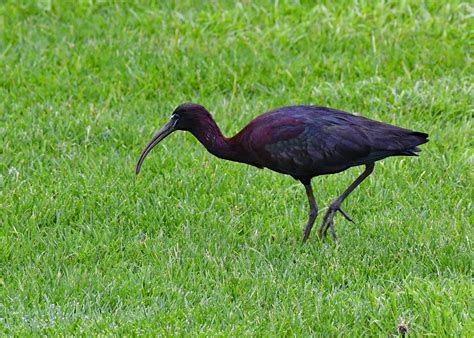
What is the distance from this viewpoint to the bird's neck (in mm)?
6492

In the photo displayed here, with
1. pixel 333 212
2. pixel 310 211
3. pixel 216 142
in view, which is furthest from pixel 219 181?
pixel 333 212

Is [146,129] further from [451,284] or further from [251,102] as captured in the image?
[451,284]

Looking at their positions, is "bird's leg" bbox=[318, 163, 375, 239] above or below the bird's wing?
below

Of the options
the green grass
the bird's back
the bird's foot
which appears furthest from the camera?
the bird's foot

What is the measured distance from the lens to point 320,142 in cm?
628

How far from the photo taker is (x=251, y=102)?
860cm

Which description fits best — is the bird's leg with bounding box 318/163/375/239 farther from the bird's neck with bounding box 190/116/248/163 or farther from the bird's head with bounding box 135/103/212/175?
the bird's head with bounding box 135/103/212/175

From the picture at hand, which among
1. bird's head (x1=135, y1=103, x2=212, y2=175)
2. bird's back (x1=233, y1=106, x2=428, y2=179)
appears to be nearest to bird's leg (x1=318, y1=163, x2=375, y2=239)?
bird's back (x1=233, y1=106, x2=428, y2=179)

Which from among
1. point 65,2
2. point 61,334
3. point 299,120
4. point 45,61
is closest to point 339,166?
point 299,120

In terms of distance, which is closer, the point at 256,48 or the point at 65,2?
the point at 256,48

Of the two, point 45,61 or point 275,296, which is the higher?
point 45,61

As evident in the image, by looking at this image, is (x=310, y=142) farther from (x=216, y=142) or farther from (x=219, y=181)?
(x=219, y=181)

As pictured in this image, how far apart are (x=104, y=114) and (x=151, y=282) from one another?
2.71 meters

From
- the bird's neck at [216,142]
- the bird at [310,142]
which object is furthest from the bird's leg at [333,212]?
the bird's neck at [216,142]
